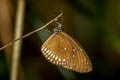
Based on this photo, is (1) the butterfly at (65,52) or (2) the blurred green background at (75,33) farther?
(2) the blurred green background at (75,33)

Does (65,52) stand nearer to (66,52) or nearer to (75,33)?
(66,52)

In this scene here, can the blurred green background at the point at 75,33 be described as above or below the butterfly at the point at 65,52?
above

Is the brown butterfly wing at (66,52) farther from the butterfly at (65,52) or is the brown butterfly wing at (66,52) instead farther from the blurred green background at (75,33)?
the blurred green background at (75,33)

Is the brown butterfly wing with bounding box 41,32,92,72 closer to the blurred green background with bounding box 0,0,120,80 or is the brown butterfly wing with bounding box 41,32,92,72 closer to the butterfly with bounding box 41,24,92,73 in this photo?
the butterfly with bounding box 41,24,92,73

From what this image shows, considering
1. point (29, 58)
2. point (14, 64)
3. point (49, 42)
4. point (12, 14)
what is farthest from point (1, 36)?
point (49, 42)

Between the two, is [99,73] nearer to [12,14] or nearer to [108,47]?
[108,47]

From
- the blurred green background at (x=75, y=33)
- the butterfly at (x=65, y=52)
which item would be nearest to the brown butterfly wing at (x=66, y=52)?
the butterfly at (x=65, y=52)

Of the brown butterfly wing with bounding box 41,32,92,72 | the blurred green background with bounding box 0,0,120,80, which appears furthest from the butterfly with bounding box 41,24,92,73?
the blurred green background with bounding box 0,0,120,80

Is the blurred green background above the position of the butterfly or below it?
above

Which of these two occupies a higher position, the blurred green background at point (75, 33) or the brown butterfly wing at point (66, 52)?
the blurred green background at point (75, 33)
